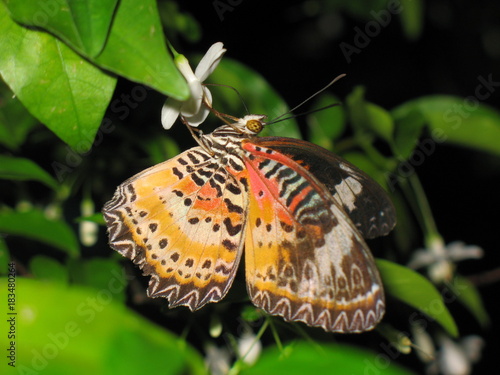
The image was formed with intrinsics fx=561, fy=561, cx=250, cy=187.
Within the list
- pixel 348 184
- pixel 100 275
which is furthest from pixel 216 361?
pixel 348 184

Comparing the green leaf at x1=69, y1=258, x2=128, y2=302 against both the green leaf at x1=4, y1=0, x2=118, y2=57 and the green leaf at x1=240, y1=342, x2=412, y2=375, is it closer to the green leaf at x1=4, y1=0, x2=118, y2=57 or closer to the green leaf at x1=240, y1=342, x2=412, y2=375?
the green leaf at x1=4, y1=0, x2=118, y2=57

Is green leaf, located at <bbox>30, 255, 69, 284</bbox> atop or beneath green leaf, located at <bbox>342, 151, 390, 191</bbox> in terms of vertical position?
beneath

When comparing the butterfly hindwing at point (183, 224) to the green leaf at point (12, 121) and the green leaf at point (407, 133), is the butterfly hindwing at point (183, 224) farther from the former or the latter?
the green leaf at point (407, 133)

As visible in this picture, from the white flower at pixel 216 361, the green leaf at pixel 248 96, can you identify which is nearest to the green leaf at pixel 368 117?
the green leaf at pixel 248 96

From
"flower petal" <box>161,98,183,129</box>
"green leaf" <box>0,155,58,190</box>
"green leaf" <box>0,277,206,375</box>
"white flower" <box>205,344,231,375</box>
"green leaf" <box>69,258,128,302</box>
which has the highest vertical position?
"green leaf" <box>0,277,206,375</box>

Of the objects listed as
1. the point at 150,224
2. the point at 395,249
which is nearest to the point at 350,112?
the point at 395,249

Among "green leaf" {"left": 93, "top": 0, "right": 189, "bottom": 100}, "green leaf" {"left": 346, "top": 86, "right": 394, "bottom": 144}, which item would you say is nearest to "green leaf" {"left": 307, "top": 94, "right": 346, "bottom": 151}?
"green leaf" {"left": 346, "top": 86, "right": 394, "bottom": 144}

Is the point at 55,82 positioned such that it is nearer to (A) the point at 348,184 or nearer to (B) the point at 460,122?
(A) the point at 348,184
